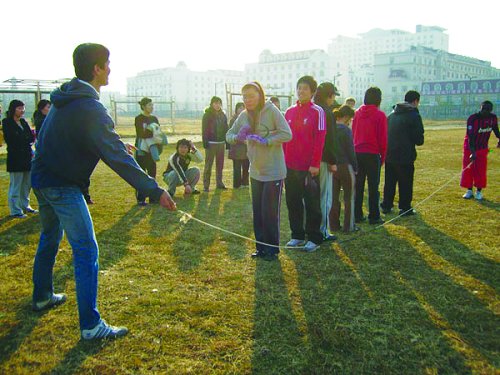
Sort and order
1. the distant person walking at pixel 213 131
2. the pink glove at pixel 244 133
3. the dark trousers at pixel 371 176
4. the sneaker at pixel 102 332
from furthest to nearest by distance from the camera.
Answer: the distant person walking at pixel 213 131 < the dark trousers at pixel 371 176 < the pink glove at pixel 244 133 < the sneaker at pixel 102 332

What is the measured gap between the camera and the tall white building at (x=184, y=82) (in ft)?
483

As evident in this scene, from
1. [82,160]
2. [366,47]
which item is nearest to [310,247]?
[82,160]

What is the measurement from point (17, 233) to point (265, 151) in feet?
12.8

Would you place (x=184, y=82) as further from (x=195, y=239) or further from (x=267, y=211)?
(x=267, y=211)

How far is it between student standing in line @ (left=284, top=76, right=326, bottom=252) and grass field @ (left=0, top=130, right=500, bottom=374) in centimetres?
37

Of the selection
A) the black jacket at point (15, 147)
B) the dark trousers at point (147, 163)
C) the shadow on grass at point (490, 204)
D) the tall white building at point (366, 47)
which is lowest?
the shadow on grass at point (490, 204)

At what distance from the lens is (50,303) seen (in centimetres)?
385

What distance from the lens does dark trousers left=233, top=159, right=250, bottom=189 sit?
32.6 feet

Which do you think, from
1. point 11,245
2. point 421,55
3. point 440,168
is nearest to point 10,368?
point 11,245

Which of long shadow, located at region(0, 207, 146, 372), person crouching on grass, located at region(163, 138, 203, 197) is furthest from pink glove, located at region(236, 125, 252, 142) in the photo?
person crouching on grass, located at region(163, 138, 203, 197)

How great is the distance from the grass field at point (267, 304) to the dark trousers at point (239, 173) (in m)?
3.40

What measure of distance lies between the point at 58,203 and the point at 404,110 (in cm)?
583

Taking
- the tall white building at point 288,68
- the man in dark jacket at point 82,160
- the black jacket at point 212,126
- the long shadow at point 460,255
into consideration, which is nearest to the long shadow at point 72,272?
the man in dark jacket at point 82,160

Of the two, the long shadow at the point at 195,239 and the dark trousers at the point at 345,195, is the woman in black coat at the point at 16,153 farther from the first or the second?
the dark trousers at the point at 345,195
